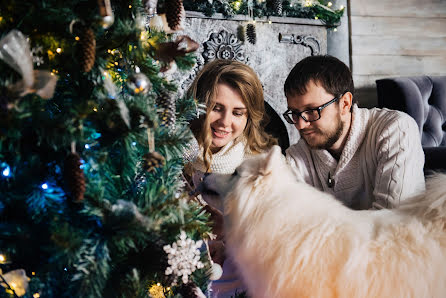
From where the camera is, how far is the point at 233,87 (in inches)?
70.7

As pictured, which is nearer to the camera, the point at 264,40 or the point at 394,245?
the point at 394,245

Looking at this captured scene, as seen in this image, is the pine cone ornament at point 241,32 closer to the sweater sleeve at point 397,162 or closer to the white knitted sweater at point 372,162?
the white knitted sweater at point 372,162

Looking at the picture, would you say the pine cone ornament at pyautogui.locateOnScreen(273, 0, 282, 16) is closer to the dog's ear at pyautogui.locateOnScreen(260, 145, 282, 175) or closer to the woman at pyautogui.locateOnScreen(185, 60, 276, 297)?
the woman at pyautogui.locateOnScreen(185, 60, 276, 297)

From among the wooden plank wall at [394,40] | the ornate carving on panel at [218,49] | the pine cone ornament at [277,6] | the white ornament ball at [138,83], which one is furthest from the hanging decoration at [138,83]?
the wooden plank wall at [394,40]

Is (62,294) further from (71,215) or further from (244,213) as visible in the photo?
(244,213)

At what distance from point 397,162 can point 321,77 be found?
515 mm

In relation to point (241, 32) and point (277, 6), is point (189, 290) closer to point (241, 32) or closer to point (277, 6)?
point (241, 32)

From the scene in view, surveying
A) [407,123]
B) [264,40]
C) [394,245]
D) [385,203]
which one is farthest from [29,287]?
[264,40]

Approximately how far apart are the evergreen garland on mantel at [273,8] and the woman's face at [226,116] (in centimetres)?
101

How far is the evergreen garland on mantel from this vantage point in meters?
2.50

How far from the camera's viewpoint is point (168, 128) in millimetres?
873

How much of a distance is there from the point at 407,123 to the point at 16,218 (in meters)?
1.55

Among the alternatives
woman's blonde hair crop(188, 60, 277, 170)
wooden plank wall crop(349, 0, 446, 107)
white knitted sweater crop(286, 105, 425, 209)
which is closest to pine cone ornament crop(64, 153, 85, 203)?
white knitted sweater crop(286, 105, 425, 209)

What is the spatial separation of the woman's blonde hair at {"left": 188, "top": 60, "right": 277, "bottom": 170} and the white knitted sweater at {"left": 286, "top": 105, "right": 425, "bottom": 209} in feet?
0.80
